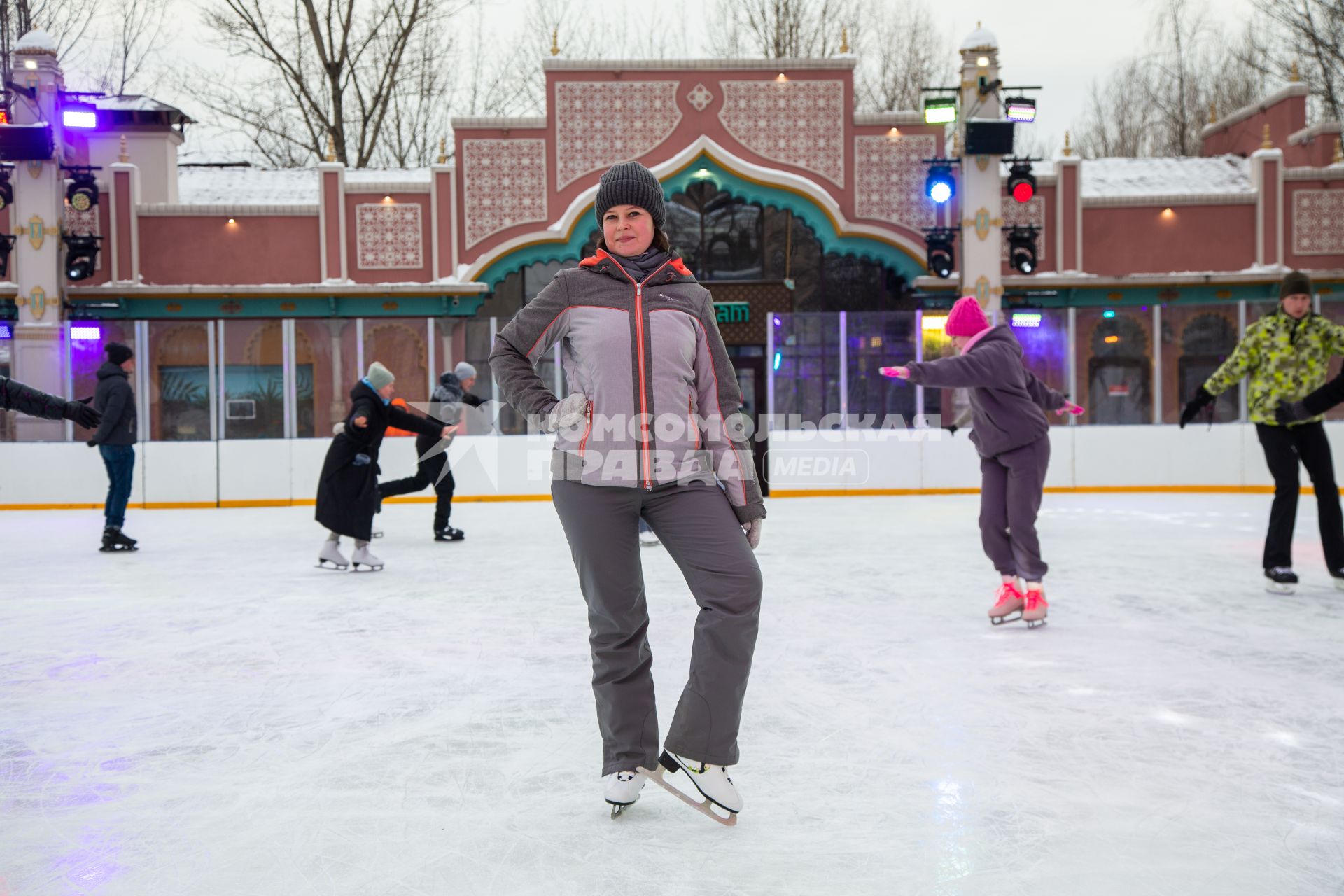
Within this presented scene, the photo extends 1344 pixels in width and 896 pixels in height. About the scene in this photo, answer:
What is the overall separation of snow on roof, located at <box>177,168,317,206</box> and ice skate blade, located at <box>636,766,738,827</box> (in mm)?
14963

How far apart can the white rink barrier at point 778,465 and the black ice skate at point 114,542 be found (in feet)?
13.5

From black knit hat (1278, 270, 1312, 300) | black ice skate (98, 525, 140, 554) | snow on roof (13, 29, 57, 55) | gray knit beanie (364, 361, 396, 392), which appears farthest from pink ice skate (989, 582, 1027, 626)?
snow on roof (13, 29, 57, 55)

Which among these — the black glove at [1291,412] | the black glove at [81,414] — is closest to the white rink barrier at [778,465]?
the black glove at [1291,412]

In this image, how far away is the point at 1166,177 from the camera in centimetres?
1769

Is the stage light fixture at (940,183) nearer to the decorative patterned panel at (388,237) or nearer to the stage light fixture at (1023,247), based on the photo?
the stage light fixture at (1023,247)

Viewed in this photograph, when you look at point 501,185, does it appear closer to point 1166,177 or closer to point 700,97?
point 700,97

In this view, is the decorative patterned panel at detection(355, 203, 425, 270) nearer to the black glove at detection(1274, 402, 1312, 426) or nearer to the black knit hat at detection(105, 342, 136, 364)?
the black knit hat at detection(105, 342, 136, 364)

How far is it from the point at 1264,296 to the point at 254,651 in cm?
1520

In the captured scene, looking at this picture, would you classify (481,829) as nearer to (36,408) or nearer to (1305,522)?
(36,408)

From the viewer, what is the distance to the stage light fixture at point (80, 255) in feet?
47.8

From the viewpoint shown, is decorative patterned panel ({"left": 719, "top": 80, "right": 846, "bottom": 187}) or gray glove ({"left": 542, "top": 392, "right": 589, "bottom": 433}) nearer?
gray glove ({"left": 542, "top": 392, "right": 589, "bottom": 433})

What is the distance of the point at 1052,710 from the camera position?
Result: 3.19m

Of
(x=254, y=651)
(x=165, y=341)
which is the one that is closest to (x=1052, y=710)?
(x=254, y=651)

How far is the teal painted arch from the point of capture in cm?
1502
